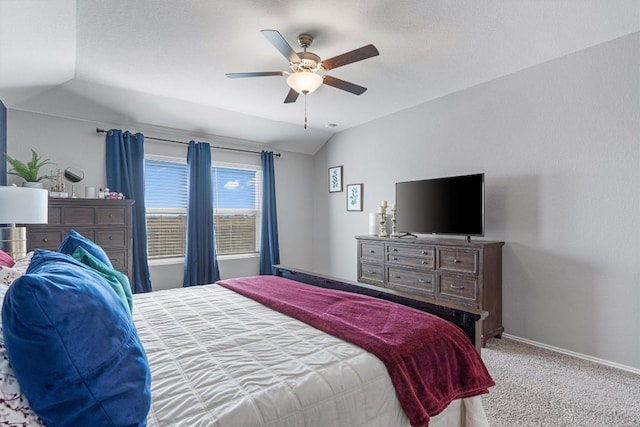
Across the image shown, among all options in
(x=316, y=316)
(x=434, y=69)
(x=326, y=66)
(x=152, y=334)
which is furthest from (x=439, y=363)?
(x=434, y=69)

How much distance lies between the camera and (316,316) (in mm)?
1802

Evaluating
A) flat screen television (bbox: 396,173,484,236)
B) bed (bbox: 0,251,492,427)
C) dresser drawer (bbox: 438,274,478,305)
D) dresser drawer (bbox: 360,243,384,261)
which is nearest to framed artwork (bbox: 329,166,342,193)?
dresser drawer (bbox: 360,243,384,261)

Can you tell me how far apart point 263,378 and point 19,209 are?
238 centimetres

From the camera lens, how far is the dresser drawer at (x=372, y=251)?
420cm

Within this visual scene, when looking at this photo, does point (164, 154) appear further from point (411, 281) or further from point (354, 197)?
point (411, 281)

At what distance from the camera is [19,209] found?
8.04 feet

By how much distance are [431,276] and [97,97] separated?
4.08 metres

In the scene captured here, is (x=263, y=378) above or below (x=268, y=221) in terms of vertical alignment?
below

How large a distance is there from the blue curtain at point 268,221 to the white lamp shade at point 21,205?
3.09 meters

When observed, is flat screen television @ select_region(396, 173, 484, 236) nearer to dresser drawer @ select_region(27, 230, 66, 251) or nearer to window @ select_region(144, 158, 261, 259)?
window @ select_region(144, 158, 261, 259)

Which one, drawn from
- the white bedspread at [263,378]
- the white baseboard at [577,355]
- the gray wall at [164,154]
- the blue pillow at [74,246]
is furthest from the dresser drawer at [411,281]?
the blue pillow at [74,246]

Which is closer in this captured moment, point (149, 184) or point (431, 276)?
point (431, 276)

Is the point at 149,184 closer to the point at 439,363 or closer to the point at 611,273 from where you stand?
the point at 439,363

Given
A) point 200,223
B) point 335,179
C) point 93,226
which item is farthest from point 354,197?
point 93,226
